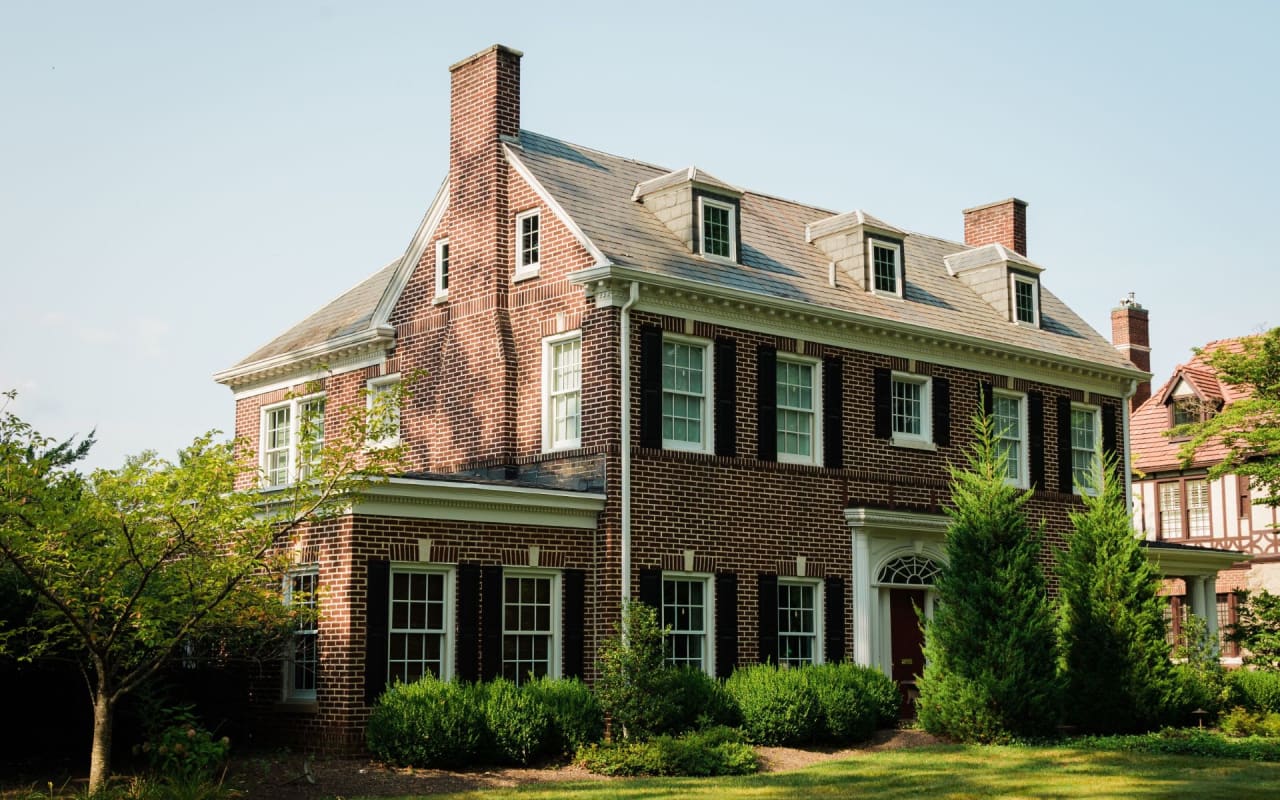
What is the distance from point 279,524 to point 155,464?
1.47 metres

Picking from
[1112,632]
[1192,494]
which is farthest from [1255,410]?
[1192,494]

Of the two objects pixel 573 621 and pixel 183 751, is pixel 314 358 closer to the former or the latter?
pixel 573 621

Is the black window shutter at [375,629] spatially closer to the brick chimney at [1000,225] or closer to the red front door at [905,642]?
the red front door at [905,642]

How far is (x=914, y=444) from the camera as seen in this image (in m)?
27.0

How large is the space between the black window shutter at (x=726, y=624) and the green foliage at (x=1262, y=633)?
11971 mm

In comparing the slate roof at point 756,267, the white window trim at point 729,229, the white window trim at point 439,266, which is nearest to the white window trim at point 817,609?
the slate roof at point 756,267

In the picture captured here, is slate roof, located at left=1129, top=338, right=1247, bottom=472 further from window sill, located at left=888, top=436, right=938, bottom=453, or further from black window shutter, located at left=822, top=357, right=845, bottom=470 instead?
black window shutter, located at left=822, top=357, right=845, bottom=470

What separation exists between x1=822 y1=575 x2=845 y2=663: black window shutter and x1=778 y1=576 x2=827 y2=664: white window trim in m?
0.04

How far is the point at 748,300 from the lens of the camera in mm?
24188

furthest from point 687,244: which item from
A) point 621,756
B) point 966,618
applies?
point 621,756

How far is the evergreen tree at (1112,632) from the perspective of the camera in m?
23.9

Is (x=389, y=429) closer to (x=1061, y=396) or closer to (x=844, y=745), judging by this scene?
(x=844, y=745)

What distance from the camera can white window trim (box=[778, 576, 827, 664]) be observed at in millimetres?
24969

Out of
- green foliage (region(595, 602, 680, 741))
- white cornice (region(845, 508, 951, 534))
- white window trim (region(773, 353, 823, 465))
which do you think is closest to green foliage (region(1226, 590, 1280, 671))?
white cornice (region(845, 508, 951, 534))
